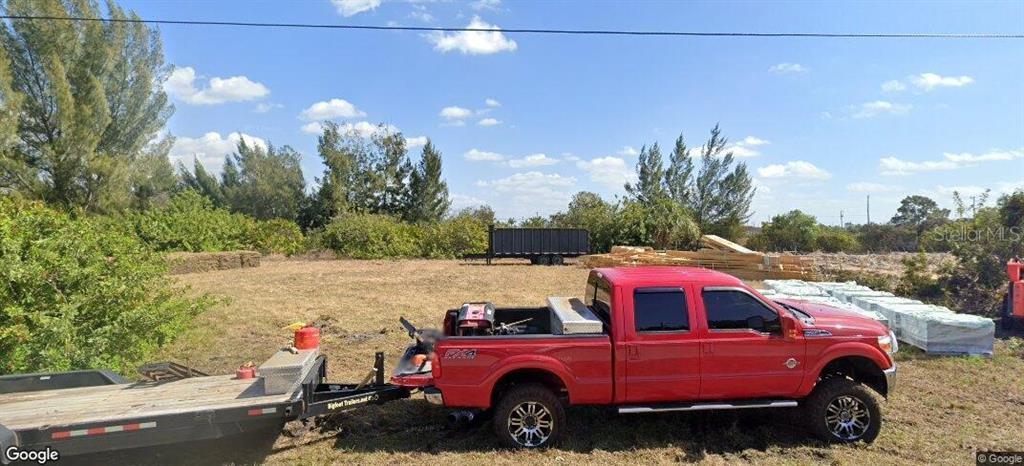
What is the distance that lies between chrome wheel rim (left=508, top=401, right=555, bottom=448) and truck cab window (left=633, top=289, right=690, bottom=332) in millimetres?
1245

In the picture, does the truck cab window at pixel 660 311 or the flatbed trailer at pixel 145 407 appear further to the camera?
the truck cab window at pixel 660 311

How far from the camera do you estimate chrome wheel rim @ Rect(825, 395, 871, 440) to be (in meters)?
5.29

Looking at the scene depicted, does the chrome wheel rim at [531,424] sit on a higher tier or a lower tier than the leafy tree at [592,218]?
lower

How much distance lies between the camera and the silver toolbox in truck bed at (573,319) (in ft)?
17.1

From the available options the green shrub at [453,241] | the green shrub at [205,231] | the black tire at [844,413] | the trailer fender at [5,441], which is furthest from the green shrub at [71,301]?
the green shrub at [453,241]

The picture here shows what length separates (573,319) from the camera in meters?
5.32

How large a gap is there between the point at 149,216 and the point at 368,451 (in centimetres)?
2629

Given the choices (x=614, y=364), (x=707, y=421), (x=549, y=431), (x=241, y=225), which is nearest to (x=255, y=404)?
(x=549, y=431)

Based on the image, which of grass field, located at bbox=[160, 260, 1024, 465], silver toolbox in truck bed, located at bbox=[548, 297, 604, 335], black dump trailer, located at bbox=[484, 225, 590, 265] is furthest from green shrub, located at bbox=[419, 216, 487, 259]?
silver toolbox in truck bed, located at bbox=[548, 297, 604, 335]

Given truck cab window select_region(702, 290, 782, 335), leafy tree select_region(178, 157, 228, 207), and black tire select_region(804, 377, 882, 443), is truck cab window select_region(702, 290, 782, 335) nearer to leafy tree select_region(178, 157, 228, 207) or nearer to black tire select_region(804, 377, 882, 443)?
black tire select_region(804, 377, 882, 443)

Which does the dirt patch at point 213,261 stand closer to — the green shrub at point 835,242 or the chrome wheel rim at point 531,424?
the chrome wheel rim at point 531,424

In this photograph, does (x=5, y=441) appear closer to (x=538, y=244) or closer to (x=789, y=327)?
(x=789, y=327)

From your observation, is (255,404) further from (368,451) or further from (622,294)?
(622,294)

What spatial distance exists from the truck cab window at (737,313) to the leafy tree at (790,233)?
2823 centimetres
